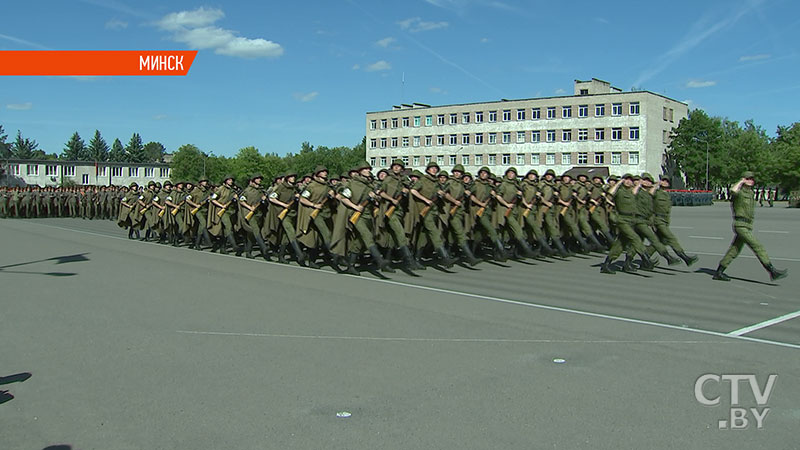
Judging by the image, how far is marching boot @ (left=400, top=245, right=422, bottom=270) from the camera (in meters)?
11.4

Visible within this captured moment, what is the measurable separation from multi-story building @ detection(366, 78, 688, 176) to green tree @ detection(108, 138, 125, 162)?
85.7m

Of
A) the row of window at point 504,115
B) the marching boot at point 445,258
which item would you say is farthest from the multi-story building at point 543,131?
the marching boot at point 445,258

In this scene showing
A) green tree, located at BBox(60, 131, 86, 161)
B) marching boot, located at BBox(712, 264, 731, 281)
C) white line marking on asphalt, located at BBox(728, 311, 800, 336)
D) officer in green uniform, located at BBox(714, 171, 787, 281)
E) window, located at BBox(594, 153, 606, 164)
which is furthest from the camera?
green tree, located at BBox(60, 131, 86, 161)

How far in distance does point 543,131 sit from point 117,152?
4387 inches

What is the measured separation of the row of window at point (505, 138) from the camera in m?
70.4

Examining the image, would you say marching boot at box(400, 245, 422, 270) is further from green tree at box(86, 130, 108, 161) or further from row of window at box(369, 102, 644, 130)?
green tree at box(86, 130, 108, 161)

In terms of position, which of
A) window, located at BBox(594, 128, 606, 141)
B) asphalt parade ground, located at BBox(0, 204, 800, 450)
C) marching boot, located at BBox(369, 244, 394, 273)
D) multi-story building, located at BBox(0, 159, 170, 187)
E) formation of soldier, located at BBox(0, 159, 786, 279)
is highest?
window, located at BBox(594, 128, 606, 141)

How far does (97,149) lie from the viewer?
150 meters

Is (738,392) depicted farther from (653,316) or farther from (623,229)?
(623,229)

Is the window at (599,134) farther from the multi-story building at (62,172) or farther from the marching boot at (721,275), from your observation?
the multi-story building at (62,172)

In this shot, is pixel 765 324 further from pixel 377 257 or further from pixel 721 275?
pixel 377 257

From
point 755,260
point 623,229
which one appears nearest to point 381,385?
point 623,229

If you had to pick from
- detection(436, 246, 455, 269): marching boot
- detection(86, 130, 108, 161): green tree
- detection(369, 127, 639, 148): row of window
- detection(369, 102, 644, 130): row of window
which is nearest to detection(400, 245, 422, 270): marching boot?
detection(436, 246, 455, 269): marching boot

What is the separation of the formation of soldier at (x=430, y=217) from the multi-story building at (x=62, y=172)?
83.0 meters
